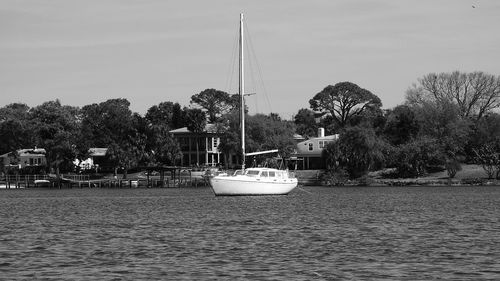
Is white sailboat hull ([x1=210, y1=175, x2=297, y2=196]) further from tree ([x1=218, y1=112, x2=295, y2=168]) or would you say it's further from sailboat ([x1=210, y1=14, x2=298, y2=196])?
tree ([x1=218, y1=112, x2=295, y2=168])

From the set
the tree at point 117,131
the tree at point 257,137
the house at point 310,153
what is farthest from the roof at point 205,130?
the tree at point 257,137

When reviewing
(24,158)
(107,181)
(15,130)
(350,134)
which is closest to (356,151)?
(350,134)

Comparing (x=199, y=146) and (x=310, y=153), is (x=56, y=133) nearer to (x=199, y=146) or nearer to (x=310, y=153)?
(x=199, y=146)

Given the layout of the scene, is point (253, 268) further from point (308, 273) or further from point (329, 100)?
point (329, 100)

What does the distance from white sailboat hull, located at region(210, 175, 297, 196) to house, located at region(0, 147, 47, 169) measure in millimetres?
87146

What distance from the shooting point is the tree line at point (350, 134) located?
13412 centimetres

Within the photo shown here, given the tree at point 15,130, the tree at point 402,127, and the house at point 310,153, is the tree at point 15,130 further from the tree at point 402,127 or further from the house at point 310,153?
the tree at point 402,127

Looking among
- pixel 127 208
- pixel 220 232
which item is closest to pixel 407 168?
pixel 127 208

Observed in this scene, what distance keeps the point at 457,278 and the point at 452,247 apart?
30.9ft

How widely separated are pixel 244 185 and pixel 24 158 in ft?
383

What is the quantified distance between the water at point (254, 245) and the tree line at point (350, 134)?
64750mm

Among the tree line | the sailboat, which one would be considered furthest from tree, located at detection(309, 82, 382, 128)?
the sailboat

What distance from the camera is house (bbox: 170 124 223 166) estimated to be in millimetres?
176125

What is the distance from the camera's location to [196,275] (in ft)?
106
